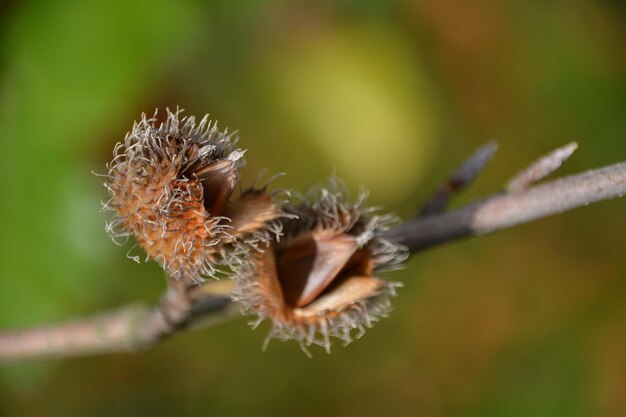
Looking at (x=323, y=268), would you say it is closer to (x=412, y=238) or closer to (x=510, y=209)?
(x=412, y=238)

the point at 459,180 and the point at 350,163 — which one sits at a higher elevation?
the point at 350,163

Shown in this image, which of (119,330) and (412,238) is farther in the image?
(119,330)

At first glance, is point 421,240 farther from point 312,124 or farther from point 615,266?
point 615,266

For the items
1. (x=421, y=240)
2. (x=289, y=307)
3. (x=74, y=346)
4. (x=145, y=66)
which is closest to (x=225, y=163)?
(x=289, y=307)

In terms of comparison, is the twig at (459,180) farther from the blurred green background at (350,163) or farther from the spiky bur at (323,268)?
the blurred green background at (350,163)

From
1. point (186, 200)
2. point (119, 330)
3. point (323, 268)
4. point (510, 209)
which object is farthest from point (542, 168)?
point (119, 330)
